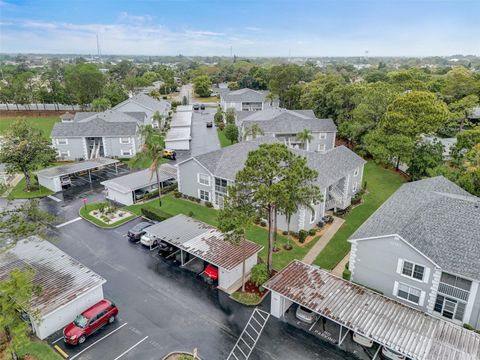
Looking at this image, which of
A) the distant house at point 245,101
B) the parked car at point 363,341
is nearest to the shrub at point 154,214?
the parked car at point 363,341

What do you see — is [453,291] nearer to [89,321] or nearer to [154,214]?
[89,321]

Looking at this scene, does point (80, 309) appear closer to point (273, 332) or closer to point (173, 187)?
point (273, 332)

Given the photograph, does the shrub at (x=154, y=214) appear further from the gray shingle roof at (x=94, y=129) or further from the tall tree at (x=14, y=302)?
the gray shingle roof at (x=94, y=129)

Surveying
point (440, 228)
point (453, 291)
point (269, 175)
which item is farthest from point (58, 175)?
point (453, 291)

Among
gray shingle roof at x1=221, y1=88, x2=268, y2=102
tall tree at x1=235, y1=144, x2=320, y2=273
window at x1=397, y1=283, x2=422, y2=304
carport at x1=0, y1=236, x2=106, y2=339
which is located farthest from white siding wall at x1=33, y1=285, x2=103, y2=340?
gray shingle roof at x1=221, y1=88, x2=268, y2=102

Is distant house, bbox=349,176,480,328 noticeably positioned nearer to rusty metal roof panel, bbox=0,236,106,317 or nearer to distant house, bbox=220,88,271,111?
rusty metal roof panel, bbox=0,236,106,317
